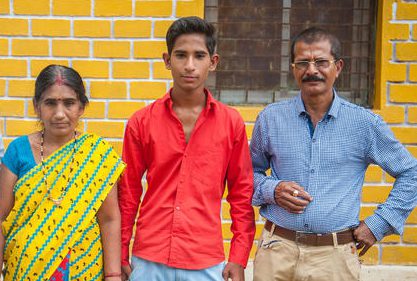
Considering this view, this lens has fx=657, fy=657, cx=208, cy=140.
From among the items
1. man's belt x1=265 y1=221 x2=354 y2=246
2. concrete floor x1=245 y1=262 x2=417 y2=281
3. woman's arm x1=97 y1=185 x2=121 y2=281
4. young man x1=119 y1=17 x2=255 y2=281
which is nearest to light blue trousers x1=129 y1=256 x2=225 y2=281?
young man x1=119 y1=17 x2=255 y2=281

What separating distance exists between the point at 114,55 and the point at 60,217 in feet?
6.12

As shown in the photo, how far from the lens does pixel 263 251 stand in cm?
311

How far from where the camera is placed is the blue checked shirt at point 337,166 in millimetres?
2984

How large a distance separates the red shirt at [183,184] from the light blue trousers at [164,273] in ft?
0.11

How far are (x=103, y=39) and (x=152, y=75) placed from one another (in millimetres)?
403

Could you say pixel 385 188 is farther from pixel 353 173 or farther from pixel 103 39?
pixel 103 39

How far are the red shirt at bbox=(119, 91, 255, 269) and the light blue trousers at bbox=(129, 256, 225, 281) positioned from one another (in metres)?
0.03

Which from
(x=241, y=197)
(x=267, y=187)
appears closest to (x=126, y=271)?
(x=241, y=197)

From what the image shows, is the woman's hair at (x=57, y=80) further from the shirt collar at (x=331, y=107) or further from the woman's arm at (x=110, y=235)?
the shirt collar at (x=331, y=107)

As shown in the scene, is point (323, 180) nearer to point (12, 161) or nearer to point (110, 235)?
point (110, 235)

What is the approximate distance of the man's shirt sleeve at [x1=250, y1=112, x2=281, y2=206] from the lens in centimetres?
304

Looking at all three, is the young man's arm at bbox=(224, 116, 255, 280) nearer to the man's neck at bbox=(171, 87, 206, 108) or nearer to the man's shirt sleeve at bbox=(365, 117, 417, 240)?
the man's neck at bbox=(171, 87, 206, 108)

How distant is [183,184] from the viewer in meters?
2.92

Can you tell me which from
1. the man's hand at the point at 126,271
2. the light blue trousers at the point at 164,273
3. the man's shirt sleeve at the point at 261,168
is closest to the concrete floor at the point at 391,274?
the man's shirt sleeve at the point at 261,168
